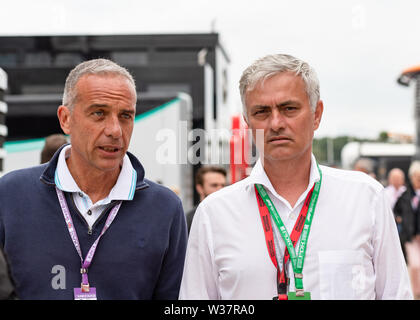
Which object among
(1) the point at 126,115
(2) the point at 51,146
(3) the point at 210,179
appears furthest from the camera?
(3) the point at 210,179

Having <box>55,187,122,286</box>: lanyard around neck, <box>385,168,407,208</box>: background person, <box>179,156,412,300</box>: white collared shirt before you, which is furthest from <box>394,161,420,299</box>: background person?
<box>55,187,122,286</box>: lanyard around neck

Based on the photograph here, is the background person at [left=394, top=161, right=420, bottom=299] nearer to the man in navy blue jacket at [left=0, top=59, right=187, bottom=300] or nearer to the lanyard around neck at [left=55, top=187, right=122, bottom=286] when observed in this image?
the man in navy blue jacket at [left=0, top=59, right=187, bottom=300]

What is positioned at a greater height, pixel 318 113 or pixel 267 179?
pixel 318 113

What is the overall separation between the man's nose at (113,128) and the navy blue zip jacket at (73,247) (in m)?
0.29

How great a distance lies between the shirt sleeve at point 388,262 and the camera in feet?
7.37

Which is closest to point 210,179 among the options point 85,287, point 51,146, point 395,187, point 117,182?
point 51,146

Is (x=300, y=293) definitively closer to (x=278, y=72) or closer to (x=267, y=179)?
(x=267, y=179)

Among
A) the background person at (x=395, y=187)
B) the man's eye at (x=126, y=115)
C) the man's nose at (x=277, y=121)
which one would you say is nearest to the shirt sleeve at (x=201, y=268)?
the man's nose at (x=277, y=121)

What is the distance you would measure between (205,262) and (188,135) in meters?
8.06

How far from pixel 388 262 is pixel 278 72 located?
798 mm

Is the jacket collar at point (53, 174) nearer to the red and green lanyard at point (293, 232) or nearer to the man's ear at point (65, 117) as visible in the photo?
the man's ear at point (65, 117)

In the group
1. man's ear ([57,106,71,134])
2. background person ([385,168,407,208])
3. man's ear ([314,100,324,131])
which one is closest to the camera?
man's ear ([314,100,324,131])

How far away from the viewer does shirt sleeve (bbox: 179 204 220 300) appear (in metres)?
2.33

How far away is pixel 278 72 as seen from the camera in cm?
235
